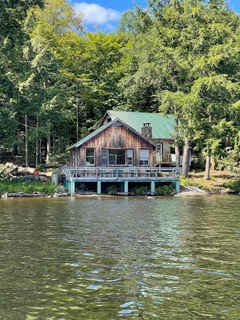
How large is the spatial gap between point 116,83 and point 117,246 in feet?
133

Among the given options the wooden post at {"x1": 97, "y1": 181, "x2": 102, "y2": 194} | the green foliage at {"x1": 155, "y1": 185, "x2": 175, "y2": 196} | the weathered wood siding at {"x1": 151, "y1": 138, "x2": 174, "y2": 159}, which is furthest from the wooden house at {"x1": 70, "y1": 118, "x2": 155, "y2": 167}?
the weathered wood siding at {"x1": 151, "y1": 138, "x2": 174, "y2": 159}

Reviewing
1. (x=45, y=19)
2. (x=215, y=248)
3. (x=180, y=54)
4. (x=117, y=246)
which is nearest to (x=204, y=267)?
(x=215, y=248)

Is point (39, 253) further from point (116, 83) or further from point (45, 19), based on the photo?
point (45, 19)

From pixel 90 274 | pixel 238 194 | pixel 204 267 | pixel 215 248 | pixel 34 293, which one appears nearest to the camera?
pixel 34 293

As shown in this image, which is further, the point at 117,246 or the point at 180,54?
the point at 180,54

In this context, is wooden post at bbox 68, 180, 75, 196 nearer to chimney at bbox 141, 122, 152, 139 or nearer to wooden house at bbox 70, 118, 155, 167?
wooden house at bbox 70, 118, 155, 167

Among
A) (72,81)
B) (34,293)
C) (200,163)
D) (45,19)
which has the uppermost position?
(45,19)

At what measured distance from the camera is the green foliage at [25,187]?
31.4 meters

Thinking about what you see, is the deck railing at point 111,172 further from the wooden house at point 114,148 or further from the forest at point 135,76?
the forest at point 135,76

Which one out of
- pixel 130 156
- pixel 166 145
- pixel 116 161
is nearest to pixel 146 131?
pixel 166 145

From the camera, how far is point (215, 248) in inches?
491

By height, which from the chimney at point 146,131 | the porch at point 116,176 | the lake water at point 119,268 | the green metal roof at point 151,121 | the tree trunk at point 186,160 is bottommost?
the lake water at point 119,268

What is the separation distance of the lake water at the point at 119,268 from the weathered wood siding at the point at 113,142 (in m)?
17.0

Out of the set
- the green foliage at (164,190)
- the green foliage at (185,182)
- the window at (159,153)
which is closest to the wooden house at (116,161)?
the green foliage at (164,190)
